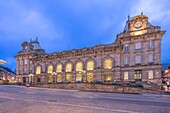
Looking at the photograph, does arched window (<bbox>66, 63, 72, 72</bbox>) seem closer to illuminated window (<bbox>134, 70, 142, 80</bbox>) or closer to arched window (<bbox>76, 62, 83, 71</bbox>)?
arched window (<bbox>76, 62, 83, 71</bbox>)

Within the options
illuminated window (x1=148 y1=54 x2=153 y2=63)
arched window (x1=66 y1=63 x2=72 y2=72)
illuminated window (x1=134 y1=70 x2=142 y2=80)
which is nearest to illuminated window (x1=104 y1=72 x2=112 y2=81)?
illuminated window (x1=134 y1=70 x2=142 y2=80)

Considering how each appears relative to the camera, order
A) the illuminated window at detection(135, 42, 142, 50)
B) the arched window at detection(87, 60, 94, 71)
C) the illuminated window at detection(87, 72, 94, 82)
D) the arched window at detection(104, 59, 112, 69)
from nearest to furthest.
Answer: the illuminated window at detection(135, 42, 142, 50) < the arched window at detection(104, 59, 112, 69) < the illuminated window at detection(87, 72, 94, 82) < the arched window at detection(87, 60, 94, 71)

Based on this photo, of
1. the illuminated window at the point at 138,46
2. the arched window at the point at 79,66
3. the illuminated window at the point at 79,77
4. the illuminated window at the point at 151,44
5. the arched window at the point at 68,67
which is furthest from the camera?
the arched window at the point at 68,67

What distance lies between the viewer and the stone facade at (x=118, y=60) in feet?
113

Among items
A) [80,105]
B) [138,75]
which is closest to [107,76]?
[138,75]

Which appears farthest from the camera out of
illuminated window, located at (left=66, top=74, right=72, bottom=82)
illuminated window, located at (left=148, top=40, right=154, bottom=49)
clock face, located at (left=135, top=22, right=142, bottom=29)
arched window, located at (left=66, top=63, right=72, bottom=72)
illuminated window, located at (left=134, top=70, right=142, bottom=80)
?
arched window, located at (left=66, top=63, right=72, bottom=72)

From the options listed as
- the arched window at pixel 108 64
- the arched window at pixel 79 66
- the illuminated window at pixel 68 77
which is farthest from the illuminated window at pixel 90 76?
the illuminated window at pixel 68 77

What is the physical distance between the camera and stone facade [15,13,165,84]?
34.6m

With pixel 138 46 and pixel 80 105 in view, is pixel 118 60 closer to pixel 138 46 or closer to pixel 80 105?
pixel 138 46

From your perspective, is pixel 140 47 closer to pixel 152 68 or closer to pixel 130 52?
pixel 130 52

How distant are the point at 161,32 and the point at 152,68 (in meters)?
10.2

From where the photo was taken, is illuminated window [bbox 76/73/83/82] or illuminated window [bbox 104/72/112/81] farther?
illuminated window [bbox 76/73/83/82]

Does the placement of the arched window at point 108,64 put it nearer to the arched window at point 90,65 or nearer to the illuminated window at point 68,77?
the arched window at point 90,65

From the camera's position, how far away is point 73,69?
45500mm
